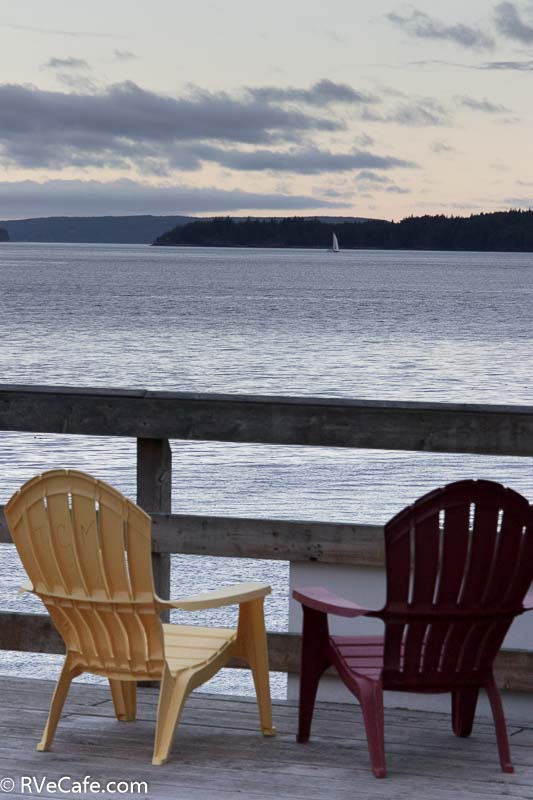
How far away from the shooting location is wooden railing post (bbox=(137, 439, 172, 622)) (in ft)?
15.0

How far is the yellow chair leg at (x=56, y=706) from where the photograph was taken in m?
3.94

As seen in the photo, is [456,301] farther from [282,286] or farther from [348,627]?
[348,627]

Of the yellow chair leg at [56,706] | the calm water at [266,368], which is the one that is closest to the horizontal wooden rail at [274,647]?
the yellow chair leg at [56,706]

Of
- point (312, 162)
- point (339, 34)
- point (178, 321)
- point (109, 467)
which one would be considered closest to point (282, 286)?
point (312, 162)

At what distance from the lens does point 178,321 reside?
59.8 m

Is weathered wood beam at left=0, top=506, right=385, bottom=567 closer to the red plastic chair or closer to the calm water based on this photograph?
the red plastic chair

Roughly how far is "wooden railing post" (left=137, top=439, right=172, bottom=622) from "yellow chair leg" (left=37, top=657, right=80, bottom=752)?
0.65m

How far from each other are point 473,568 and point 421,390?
87.6 feet

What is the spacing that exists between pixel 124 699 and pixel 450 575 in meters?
1.22

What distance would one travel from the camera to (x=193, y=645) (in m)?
4.09

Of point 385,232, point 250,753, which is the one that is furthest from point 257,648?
point 385,232

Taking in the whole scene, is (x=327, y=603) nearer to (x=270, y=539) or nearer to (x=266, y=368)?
(x=270, y=539)

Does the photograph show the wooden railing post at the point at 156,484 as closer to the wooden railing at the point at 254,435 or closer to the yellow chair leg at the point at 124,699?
the wooden railing at the point at 254,435

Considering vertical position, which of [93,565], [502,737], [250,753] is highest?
[93,565]
